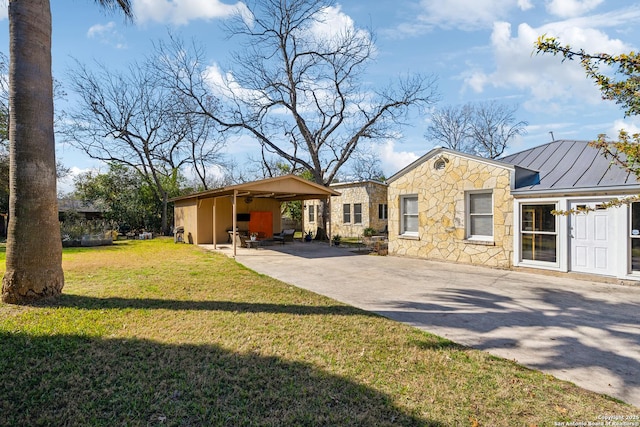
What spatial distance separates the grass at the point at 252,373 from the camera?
2568 mm

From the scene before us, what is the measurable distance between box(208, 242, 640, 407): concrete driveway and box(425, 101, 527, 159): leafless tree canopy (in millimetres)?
24843

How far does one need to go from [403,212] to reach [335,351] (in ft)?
29.3

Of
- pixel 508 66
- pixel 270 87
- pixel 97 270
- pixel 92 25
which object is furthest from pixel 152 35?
pixel 508 66

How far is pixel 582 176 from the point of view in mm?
7789

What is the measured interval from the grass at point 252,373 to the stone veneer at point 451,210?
5.95 metres

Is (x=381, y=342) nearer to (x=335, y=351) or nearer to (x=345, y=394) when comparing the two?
(x=335, y=351)

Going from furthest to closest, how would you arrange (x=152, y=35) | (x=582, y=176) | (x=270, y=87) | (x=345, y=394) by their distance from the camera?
1. (x=270, y=87)
2. (x=152, y=35)
3. (x=582, y=176)
4. (x=345, y=394)

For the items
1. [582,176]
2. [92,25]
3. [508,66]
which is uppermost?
[508,66]

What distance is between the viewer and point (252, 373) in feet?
10.6

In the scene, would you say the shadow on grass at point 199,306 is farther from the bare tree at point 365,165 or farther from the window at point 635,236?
the bare tree at point 365,165

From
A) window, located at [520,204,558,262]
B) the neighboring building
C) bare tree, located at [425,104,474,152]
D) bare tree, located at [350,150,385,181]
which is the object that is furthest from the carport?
bare tree, located at [425,104,474,152]

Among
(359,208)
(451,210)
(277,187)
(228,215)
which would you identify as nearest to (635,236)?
(451,210)

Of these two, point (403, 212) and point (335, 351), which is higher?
point (403, 212)

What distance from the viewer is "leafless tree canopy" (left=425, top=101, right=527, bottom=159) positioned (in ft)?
96.8
